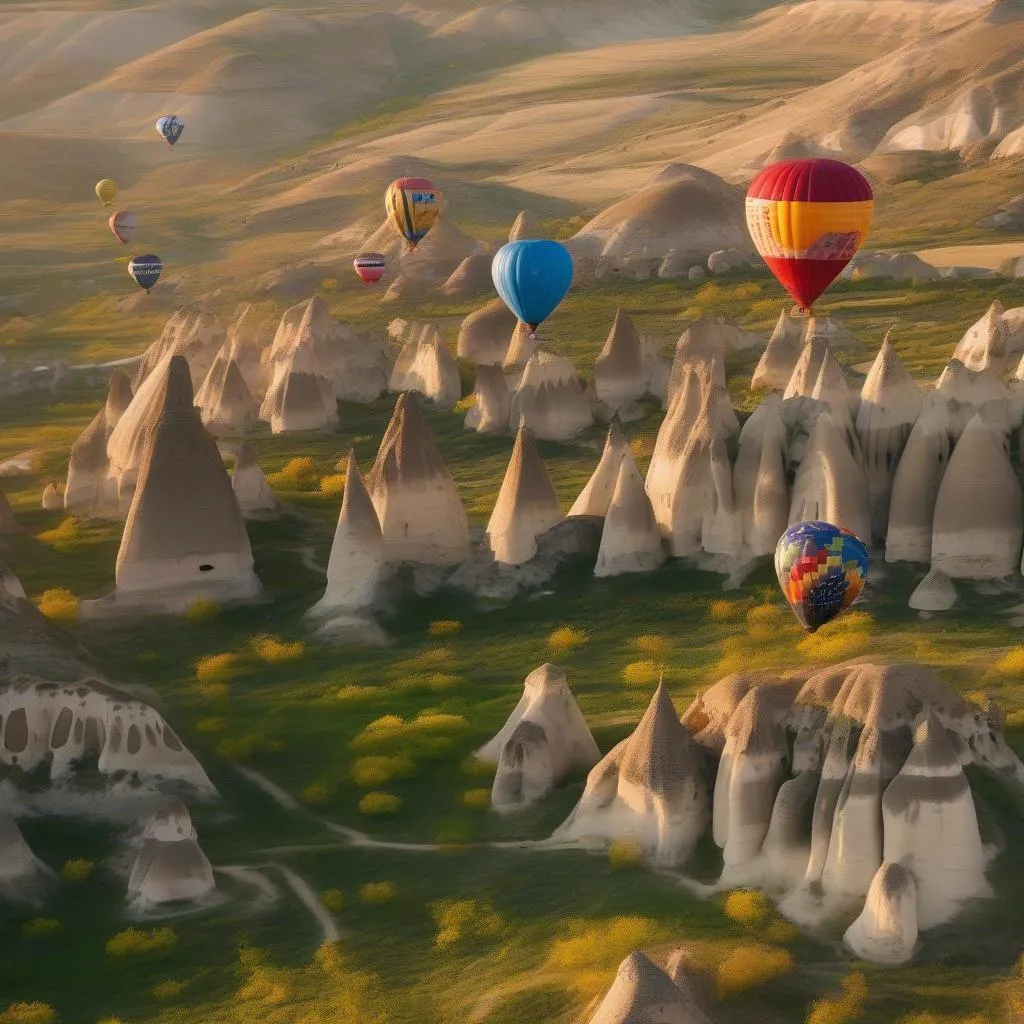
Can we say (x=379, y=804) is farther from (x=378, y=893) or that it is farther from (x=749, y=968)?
(x=749, y=968)

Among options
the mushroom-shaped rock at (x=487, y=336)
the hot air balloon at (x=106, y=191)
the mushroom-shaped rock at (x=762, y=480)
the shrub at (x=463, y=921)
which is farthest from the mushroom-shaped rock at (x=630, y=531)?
the hot air balloon at (x=106, y=191)

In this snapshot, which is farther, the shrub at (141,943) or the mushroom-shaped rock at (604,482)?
the mushroom-shaped rock at (604,482)

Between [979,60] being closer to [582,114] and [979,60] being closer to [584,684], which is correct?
[582,114]

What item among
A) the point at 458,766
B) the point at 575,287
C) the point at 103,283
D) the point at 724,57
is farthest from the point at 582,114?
the point at 458,766

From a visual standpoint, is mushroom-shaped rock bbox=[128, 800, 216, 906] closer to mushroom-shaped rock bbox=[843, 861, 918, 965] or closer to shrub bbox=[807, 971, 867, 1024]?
mushroom-shaped rock bbox=[843, 861, 918, 965]

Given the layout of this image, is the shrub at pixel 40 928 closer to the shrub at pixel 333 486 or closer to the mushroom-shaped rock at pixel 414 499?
the mushroom-shaped rock at pixel 414 499

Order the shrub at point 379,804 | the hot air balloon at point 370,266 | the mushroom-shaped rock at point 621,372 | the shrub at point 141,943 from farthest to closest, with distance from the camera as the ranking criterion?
1. the hot air balloon at point 370,266
2. the mushroom-shaped rock at point 621,372
3. the shrub at point 379,804
4. the shrub at point 141,943

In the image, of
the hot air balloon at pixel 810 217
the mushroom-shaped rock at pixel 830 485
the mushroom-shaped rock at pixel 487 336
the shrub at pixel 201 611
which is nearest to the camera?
the mushroom-shaped rock at pixel 830 485
